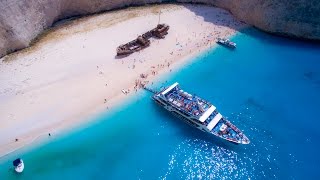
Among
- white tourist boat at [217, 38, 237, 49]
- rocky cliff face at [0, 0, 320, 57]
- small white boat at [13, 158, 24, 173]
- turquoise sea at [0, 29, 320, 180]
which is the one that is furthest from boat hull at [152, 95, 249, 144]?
rocky cliff face at [0, 0, 320, 57]

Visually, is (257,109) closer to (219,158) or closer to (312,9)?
(219,158)

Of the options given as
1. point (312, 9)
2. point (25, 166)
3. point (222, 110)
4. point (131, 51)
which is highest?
point (312, 9)

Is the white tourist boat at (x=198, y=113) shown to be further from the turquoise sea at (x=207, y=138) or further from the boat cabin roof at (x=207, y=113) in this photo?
the turquoise sea at (x=207, y=138)

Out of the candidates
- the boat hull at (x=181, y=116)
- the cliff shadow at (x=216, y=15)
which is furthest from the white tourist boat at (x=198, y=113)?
the cliff shadow at (x=216, y=15)

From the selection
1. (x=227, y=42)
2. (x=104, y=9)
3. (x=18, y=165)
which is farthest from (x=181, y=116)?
(x=104, y=9)

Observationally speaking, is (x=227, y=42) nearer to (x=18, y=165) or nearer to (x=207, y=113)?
(x=207, y=113)

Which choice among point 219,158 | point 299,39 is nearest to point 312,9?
point 299,39
